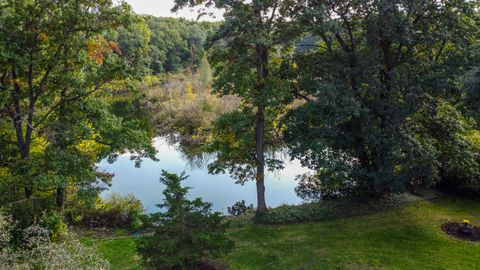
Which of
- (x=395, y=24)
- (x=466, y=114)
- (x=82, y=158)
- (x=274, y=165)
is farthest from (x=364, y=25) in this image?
(x=82, y=158)

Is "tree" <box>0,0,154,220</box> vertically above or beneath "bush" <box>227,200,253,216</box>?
above

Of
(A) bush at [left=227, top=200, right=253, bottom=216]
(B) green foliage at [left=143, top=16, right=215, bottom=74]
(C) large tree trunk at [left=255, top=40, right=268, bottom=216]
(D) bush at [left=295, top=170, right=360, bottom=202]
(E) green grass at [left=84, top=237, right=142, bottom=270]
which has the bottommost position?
(E) green grass at [left=84, top=237, right=142, bottom=270]

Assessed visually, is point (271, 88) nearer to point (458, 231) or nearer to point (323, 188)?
point (458, 231)

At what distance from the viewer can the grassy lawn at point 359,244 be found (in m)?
9.71

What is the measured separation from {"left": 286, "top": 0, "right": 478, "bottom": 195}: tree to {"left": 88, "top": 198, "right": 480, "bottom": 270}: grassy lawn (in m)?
1.33

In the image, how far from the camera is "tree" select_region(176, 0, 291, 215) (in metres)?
10.4

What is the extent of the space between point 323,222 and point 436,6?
697cm

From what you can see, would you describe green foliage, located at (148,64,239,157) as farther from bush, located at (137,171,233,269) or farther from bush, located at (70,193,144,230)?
bush, located at (137,171,233,269)

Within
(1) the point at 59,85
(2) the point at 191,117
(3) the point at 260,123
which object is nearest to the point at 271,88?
(3) the point at 260,123

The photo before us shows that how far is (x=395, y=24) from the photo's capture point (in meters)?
10.4

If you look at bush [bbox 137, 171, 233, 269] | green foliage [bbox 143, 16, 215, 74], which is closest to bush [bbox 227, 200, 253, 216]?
bush [bbox 137, 171, 233, 269]

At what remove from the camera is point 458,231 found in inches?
434

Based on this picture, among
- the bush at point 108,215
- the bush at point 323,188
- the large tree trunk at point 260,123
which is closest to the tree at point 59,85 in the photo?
the bush at point 108,215

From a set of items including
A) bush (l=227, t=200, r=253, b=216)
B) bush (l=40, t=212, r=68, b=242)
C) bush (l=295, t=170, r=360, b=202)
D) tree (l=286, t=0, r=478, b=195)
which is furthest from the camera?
bush (l=227, t=200, r=253, b=216)
